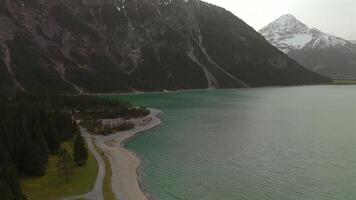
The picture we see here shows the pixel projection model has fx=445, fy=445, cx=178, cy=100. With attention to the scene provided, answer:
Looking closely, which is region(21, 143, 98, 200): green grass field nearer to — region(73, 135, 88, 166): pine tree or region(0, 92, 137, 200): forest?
region(73, 135, 88, 166): pine tree

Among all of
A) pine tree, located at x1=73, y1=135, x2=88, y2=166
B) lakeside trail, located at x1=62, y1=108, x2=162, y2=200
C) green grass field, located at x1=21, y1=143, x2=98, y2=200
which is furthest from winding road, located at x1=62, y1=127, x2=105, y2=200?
pine tree, located at x1=73, y1=135, x2=88, y2=166

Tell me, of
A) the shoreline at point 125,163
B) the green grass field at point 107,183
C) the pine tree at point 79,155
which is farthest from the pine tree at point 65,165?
the shoreline at point 125,163

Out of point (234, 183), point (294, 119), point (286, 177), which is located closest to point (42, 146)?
point (234, 183)

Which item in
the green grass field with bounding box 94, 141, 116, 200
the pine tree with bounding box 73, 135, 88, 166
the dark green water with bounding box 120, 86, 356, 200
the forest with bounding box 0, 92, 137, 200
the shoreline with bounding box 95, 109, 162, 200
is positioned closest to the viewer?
the forest with bounding box 0, 92, 137, 200

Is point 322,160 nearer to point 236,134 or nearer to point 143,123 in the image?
point 236,134

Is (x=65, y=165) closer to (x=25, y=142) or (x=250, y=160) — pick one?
(x=25, y=142)

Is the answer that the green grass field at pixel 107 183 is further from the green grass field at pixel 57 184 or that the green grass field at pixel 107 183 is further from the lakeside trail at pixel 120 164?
the green grass field at pixel 57 184

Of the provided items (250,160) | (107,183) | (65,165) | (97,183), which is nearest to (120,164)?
(107,183)
